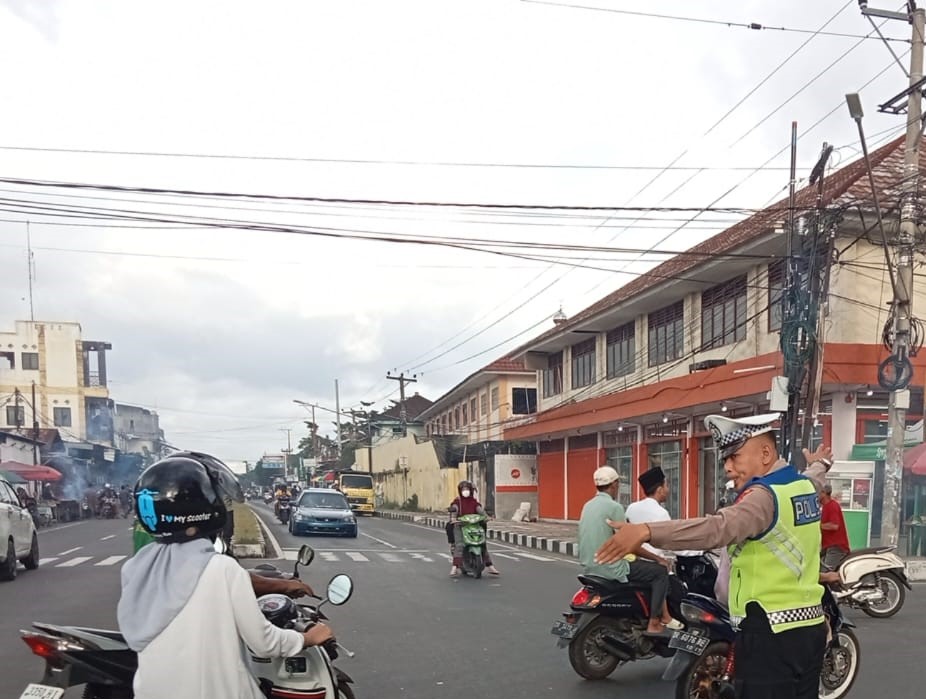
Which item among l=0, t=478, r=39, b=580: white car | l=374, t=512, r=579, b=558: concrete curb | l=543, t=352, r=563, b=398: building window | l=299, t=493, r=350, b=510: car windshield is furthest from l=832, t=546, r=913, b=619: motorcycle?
l=543, t=352, r=563, b=398: building window

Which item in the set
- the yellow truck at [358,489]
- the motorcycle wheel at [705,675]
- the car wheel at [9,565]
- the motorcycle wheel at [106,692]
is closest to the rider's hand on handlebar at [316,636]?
the motorcycle wheel at [106,692]

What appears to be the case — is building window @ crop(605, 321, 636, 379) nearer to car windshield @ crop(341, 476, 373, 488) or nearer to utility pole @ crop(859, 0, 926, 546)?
utility pole @ crop(859, 0, 926, 546)

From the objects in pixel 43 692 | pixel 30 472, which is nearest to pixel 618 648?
pixel 43 692

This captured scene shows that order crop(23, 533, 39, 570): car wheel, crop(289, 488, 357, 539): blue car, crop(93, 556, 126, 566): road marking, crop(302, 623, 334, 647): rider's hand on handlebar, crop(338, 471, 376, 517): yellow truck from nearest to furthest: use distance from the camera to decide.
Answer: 1. crop(302, 623, 334, 647): rider's hand on handlebar
2. crop(23, 533, 39, 570): car wheel
3. crop(93, 556, 126, 566): road marking
4. crop(289, 488, 357, 539): blue car
5. crop(338, 471, 376, 517): yellow truck

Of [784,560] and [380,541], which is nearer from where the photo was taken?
[784,560]

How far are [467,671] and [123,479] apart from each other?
189 feet

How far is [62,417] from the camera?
5269cm

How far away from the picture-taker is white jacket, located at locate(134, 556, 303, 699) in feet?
A: 7.57

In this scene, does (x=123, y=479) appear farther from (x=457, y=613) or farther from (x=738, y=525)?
(x=738, y=525)

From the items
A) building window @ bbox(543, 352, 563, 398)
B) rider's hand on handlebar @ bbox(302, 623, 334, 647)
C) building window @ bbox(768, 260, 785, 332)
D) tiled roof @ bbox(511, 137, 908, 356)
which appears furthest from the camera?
building window @ bbox(543, 352, 563, 398)

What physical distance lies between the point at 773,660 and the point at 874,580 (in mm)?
6703

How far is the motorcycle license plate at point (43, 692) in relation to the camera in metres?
2.70

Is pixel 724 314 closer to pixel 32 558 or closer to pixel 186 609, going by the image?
pixel 32 558

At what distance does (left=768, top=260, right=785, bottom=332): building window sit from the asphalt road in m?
7.31
